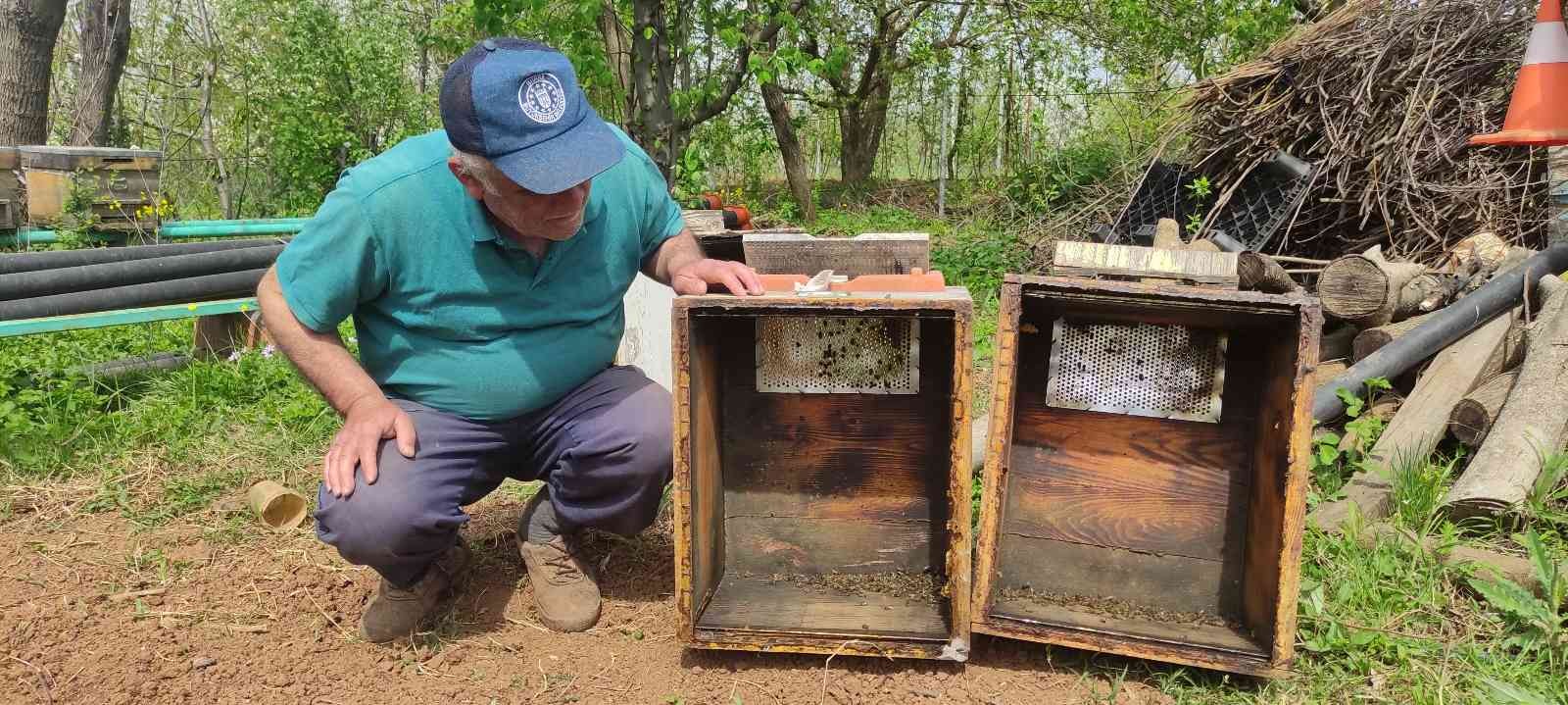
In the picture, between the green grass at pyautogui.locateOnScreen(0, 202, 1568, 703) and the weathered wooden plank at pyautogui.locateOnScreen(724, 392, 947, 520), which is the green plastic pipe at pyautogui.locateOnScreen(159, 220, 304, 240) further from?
the weathered wooden plank at pyautogui.locateOnScreen(724, 392, 947, 520)

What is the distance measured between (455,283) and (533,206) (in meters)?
0.30

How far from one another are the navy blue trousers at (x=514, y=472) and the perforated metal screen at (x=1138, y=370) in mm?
1026

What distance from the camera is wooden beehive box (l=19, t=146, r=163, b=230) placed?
5730mm

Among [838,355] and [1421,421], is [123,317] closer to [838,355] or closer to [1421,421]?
[838,355]

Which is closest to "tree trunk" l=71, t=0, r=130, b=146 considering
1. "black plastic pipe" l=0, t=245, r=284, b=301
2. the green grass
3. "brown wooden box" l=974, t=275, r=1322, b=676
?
the green grass

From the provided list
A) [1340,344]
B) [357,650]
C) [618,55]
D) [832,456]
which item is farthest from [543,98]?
[618,55]

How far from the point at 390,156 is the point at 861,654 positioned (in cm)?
159

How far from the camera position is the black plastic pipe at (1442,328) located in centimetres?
381

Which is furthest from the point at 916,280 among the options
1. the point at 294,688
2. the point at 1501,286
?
the point at 1501,286

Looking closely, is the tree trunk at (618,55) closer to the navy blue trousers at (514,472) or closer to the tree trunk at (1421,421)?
the navy blue trousers at (514,472)

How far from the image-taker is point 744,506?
110 inches

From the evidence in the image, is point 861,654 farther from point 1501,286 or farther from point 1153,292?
point 1501,286

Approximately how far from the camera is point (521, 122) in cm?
220

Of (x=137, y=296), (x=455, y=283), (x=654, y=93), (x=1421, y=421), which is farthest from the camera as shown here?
(x=654, y=93)
